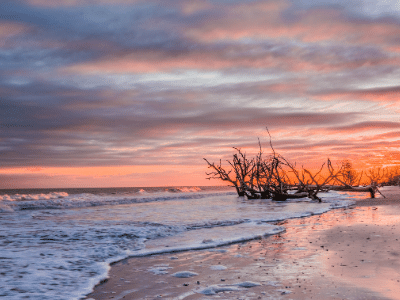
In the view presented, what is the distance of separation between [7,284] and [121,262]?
177 centimetres

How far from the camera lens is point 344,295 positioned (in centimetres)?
341

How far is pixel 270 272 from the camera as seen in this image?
4.44 m

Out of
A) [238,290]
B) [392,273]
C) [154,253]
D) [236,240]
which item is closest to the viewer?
[238,290]

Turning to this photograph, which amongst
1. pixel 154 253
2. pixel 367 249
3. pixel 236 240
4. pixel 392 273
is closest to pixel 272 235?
pixel 236 240

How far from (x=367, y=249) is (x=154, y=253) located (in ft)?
12.5

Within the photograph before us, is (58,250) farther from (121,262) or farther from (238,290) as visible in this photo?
(238,290)

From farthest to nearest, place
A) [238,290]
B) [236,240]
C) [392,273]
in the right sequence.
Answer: [236,240] < [392,273] < [238,290]

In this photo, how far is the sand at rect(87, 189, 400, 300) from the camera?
363 centimetres

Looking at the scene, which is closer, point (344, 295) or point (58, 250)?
point (344, 295)

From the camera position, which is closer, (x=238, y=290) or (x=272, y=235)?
(x=238, y=290)

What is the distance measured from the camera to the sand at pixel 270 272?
11.9 feet

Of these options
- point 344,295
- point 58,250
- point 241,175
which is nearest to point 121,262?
point 58,250

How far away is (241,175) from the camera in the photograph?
1056 inches

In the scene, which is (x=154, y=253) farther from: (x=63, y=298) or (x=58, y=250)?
(x=63, y=298)
